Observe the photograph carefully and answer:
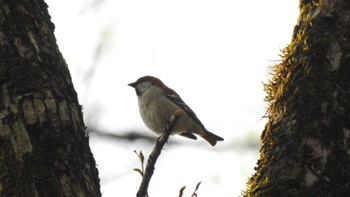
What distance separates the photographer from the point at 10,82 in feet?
6.81

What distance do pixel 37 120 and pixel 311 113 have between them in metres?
1.47

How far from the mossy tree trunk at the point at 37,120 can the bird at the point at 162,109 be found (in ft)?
13.4

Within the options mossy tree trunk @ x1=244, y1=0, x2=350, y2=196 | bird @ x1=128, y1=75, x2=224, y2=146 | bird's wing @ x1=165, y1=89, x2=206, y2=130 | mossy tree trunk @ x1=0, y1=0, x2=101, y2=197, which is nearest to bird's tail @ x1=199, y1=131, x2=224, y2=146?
bird @ x1=128, y1=75, x2=224, y2=146

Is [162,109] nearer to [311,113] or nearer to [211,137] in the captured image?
[211,137]

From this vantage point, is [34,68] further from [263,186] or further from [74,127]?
[263,186]

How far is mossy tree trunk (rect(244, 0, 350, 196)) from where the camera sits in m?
2.57

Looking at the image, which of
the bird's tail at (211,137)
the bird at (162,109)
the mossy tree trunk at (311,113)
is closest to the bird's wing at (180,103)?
the bird at (162,109)

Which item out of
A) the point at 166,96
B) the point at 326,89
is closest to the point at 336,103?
the point at 326,89

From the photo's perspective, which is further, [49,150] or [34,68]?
[34,68]

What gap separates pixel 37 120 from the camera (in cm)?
199

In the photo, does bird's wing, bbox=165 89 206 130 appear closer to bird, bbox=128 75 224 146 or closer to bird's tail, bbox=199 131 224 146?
bird, bbox=128 75 224 146

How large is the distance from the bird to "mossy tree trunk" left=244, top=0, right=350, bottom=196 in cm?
322

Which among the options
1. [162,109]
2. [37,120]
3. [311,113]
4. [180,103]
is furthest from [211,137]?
[37,120]

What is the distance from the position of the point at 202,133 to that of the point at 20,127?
5278mm
